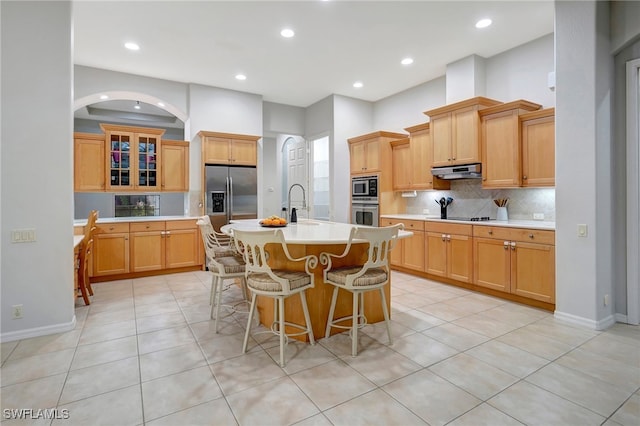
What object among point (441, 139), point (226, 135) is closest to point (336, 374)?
point (441, 139)

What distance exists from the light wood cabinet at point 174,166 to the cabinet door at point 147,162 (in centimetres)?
9

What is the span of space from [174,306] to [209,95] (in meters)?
3.83

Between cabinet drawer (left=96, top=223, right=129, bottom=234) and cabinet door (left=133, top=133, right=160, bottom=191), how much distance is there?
77 centimetres

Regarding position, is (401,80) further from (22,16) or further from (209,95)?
(22,16)

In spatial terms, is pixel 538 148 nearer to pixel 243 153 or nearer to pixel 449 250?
pixel 449 250

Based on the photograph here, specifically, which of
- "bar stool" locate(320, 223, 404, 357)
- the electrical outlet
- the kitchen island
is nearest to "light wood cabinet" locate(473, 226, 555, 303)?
the kitchen island

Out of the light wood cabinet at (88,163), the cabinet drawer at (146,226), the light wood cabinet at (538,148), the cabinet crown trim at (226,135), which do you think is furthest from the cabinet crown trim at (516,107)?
the light wood cabinet at (88,163)

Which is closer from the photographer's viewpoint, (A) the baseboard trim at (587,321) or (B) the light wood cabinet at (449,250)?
(A) the baseboard trim at (587,321)

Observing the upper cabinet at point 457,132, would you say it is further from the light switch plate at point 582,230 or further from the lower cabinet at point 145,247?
the lower cabinet at point 145,247

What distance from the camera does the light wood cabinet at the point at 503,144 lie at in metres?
4.01

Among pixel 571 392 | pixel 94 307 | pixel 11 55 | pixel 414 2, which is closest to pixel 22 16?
pixel 11 55

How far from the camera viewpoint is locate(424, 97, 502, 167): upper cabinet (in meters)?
4.39

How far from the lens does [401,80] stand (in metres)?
5.70

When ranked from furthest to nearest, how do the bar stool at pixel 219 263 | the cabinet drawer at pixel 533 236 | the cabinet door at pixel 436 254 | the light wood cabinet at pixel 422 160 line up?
the light wood cabinet at pixel 422 160, the cabinet door at pixel 436 254, the cabinet drawer at pixel 533 236, the bar stool at pixel 219 263
